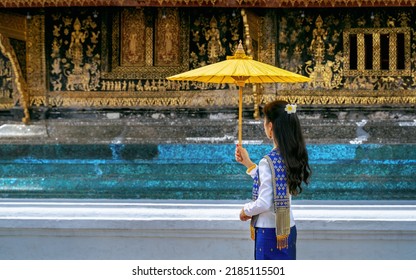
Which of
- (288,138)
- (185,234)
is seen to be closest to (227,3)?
(185,234)

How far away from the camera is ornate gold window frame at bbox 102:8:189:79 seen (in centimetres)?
1254

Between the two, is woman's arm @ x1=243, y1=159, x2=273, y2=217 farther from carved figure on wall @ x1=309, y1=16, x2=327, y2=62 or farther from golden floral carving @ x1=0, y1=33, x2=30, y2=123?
golden floral carving @ x1=0, y1=33, x2=30, y2=123

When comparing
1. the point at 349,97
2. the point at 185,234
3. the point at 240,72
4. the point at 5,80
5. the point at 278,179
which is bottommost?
the point at 185,234

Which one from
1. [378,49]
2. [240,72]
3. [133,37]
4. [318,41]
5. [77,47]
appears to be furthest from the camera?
[77,47]

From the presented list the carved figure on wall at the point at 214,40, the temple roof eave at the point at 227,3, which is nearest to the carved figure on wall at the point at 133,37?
the carved figure on wall at the point at 214,40

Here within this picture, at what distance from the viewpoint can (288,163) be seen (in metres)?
5.48

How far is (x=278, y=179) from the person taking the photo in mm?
5477

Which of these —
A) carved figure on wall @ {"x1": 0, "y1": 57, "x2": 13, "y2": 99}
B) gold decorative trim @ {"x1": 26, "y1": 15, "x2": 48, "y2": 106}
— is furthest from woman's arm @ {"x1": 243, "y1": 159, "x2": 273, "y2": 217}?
carved figure on wall @ {"x1": 0, "y1": 57, "x2": 13, "y2": 99}

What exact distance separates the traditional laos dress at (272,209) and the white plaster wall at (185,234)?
2.08 m

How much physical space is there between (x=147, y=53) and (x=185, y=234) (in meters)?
5.40

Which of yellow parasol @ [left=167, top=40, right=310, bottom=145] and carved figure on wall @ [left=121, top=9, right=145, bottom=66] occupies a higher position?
carved figure on wall @ [left=121, top=9, right=145, bottom=66]

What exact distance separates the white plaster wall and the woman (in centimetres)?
210

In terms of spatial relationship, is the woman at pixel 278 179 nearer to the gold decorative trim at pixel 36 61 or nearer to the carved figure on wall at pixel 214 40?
the carved figure on wall at pixel 214 40

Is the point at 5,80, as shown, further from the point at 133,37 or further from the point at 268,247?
the point at 268,247
